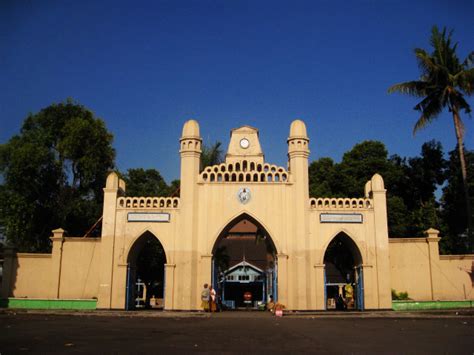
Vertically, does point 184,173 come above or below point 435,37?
below

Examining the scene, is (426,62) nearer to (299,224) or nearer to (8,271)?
(299,224)

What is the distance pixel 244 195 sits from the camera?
74.2 feet

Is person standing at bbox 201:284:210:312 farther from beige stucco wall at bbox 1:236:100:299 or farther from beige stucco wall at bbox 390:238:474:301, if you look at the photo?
beige stucco wall at bbox 390:238:474:301

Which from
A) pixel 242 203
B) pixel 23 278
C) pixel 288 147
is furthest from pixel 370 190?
pixel 23 278

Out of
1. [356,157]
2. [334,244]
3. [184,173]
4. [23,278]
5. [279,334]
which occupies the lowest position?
[279,334]

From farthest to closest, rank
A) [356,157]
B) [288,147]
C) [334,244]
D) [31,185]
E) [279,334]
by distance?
[356,157]
[334,244]
[31,185]
[288,147]
[279,334]

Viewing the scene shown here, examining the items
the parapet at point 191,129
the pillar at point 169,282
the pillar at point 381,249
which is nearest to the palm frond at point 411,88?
the pillar at point 381,249

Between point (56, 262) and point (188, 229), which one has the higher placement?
point (188, 229)

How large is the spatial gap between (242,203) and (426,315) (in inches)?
339

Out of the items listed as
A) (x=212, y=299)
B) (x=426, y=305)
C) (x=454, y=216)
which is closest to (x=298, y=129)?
(x=212, y=299)

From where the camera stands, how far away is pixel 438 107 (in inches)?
1009

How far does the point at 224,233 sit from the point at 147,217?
3.47 meters

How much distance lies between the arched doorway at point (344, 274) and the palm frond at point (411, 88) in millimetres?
8056

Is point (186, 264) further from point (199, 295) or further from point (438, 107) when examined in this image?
point (438, 107)
